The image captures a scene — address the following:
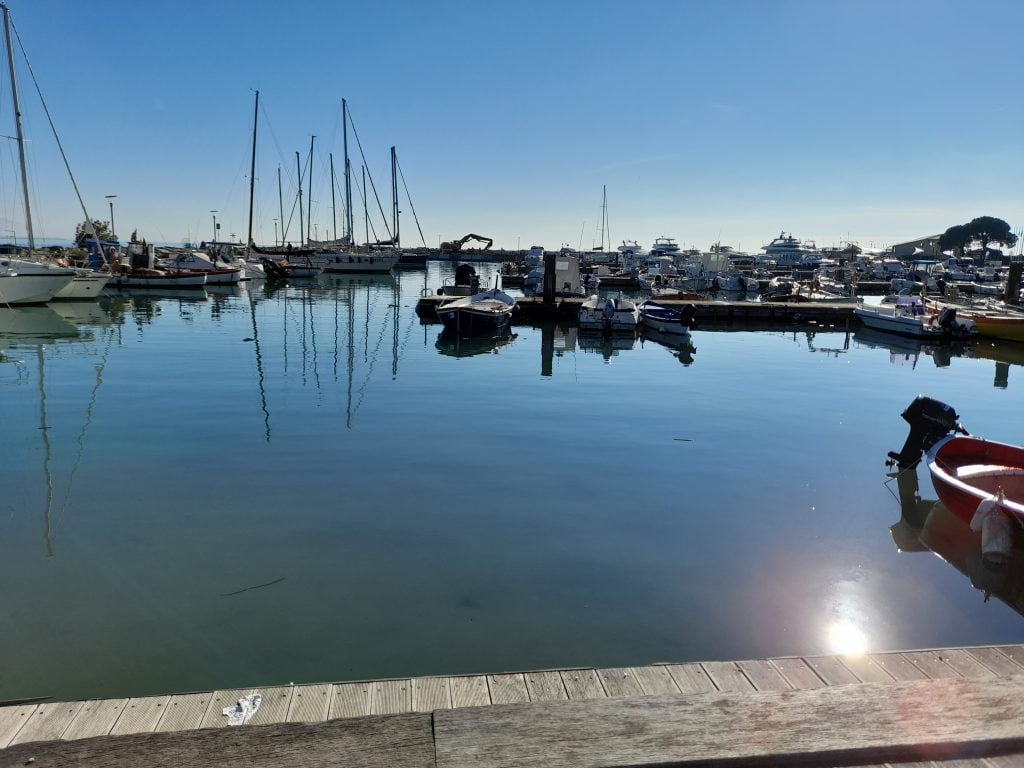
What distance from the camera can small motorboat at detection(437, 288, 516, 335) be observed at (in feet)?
91.2

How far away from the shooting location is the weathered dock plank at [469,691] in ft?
13.8

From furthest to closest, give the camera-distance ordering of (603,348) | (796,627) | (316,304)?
(316,304), (603,348), (796,627)

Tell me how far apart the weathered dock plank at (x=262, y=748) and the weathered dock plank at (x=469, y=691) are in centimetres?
147

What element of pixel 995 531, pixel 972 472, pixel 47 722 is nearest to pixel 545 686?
pixel 47 722

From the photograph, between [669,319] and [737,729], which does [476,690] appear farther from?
[669,319]

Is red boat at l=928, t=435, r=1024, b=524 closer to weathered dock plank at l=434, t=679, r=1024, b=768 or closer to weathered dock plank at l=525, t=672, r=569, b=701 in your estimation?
weathered dock plank at l=434, t=679, r=1024, b=768

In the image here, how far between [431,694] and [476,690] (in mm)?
290

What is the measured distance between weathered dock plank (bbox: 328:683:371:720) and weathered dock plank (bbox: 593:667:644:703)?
1.52 metres

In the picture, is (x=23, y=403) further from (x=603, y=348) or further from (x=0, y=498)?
(x=603, y=348)

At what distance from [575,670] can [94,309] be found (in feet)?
125

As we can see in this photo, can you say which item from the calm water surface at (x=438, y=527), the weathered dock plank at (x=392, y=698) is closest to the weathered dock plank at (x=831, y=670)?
the calm water surface at (x=438, y=527)

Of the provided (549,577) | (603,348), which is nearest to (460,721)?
(549,577)

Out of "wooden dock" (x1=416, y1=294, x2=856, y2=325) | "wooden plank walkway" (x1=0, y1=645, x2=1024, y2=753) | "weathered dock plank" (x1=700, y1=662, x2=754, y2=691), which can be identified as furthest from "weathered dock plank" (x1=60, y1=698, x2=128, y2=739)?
"wooden dock" (x1=416, y1=294, x2=856, y2=325)

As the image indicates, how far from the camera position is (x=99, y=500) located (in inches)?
363
